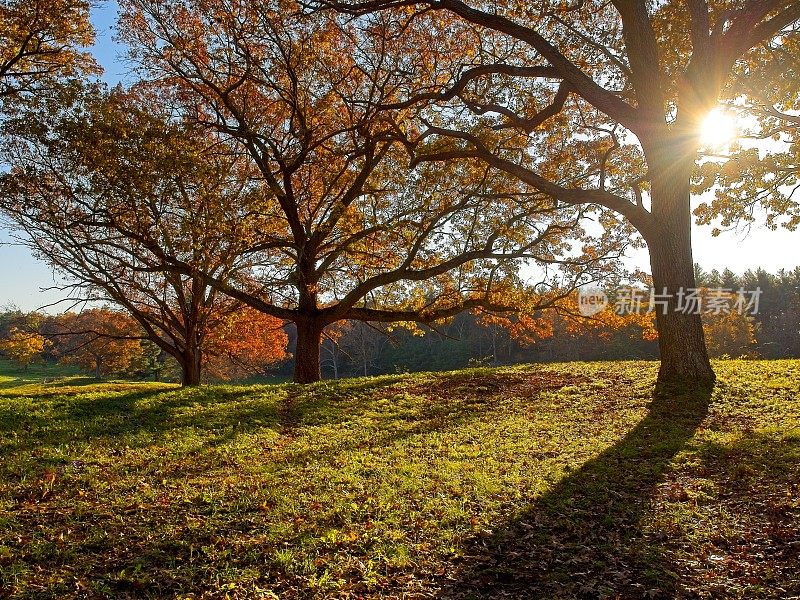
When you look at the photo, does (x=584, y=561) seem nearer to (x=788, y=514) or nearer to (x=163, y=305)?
(x=788, y=514)

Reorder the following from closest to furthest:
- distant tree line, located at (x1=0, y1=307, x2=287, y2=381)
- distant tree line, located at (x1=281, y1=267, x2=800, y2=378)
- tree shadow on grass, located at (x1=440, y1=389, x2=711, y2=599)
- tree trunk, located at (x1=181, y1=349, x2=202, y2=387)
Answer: tree shadow on grass, located at (x1=440, y1=389, x2=711, y2=599), tree trunk, located at (x1=181, y1=349, x2=202, y2=387), distant tree line, located at (x1=0, y1=307, x2=287, y2=381), distant tree line, located at (x1=281, y1=267, x2=800, y2=378)

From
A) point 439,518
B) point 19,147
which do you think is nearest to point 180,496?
point 439,518

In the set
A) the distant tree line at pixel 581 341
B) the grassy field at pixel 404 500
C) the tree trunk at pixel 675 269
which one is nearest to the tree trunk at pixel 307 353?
the grassy field at pixel 404 500

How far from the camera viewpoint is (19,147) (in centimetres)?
1448

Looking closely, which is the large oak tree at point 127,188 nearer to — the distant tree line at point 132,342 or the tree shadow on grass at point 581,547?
the distant tree line at point 132,342

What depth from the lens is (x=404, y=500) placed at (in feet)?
18.5

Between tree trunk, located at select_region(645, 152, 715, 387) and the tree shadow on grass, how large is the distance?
165 inches

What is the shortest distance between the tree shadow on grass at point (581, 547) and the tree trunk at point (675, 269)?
165 inches

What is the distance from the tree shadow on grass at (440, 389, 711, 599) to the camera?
3.90 metres

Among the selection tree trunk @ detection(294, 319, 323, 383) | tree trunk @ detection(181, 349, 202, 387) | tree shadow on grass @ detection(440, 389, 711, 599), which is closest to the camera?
tree shadow on grass @ detection(440, 389, 711, 599)

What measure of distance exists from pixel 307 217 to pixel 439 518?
538 inches

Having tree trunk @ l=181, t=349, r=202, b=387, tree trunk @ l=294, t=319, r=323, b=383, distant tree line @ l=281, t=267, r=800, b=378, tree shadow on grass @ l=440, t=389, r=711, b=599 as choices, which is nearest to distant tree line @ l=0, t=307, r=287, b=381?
tree trunk @ l=181, t=349, r=202, b=387

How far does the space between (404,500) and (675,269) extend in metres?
7.78

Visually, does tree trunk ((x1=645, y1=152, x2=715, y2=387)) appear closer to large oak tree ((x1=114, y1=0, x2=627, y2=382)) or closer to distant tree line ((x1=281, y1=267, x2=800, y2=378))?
large oak tree ((x1=114, y1=0, x2=627, y2=382))
